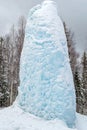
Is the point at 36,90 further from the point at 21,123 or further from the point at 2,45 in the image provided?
the point at 2,45

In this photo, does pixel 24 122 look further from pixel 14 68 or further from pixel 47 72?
pixel 14 68

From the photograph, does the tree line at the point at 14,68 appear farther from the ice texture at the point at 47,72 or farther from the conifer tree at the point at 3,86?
the ice texture at the point at 47,72

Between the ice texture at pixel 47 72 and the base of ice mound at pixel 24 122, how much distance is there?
339 mm

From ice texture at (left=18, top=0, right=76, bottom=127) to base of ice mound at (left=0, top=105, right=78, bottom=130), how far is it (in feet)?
1.11

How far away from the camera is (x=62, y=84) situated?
47.2 ft

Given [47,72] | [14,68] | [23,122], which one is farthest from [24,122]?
[14,68]

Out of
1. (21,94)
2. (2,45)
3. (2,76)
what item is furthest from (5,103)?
(21,94)

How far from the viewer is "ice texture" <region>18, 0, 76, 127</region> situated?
46.9 feet

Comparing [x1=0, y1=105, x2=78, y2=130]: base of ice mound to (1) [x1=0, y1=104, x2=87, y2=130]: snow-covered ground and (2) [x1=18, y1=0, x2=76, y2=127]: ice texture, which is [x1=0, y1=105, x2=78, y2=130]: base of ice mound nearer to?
(1) [x1=0, y1=104, x2=87, y2=130]: snow-covered ground

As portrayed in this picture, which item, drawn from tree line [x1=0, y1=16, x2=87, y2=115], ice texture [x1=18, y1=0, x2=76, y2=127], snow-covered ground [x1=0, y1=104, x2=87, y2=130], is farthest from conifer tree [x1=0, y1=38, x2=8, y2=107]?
snow-covered ground [x1=0, y1=104, x2=87, y2=130]

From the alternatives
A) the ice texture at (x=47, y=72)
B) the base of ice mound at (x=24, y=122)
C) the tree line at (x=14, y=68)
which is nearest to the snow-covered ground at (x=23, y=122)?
the base of ice mound at (x=24, y=122)

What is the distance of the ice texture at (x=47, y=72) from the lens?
46.9 feet

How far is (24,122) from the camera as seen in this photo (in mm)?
13695

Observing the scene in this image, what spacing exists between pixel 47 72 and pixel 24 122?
2450mm
